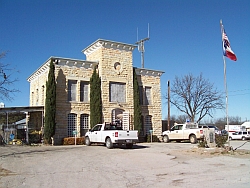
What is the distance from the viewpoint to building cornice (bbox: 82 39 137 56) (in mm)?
25875

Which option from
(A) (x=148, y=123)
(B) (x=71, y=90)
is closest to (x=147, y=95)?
(A) (x=148, y=123)

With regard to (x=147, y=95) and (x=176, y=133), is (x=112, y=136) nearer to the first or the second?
(x=176, y=133)

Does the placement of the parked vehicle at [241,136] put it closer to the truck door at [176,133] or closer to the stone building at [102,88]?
the stone building at [102,88]

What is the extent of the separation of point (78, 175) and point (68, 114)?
50.4 ft

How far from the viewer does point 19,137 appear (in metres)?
25.6

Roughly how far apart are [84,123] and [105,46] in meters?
7.45

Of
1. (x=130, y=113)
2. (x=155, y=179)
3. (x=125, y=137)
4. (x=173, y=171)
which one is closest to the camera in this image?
(x=155, y=179)

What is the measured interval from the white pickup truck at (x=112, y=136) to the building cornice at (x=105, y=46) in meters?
9.33

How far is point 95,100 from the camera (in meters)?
25.0

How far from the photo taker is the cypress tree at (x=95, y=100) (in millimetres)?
24683

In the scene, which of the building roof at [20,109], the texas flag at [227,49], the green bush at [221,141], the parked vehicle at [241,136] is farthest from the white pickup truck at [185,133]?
the parked vehicle at [241,136]

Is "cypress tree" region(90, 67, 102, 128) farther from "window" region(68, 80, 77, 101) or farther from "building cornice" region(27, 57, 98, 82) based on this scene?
"window" region(68, 80, 77, 101)

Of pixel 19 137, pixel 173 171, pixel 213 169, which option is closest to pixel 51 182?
pixel 173 171

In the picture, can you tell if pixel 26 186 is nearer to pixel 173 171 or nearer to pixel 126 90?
pixel 173 171
